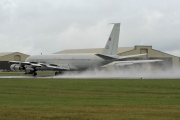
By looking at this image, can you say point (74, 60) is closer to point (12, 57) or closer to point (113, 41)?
point (113, 41)

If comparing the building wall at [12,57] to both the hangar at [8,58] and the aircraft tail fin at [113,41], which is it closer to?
the hangar at [8,58]

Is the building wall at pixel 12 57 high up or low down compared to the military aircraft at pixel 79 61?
up

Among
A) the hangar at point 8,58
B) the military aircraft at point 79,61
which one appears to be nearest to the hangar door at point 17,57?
the hangar at point 8,58

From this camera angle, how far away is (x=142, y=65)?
374 ft

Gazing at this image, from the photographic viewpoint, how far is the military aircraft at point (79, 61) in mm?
95250

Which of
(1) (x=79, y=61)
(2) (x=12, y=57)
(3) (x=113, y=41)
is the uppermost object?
(3) (x=113, y=41)

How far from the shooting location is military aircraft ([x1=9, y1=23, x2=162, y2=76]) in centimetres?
9525

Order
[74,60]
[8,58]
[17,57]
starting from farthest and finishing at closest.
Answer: [17,57], [8,58], [74,60]

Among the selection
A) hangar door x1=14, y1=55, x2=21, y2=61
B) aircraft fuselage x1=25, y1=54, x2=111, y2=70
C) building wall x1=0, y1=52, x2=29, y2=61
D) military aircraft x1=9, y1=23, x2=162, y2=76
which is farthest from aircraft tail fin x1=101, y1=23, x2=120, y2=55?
hangar door x1=14, y1=55, x2=21, y2=61

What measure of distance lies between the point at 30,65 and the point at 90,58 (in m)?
12.7

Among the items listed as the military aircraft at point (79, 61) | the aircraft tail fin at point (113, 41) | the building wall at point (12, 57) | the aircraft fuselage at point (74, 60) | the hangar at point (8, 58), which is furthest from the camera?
the hangar at point (8, 58)

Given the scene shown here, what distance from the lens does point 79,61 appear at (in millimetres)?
100625

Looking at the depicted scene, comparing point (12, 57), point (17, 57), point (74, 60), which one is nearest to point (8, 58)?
point (12, 57)

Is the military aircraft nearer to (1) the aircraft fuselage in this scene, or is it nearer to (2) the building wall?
(1) the aircraft fuselage
